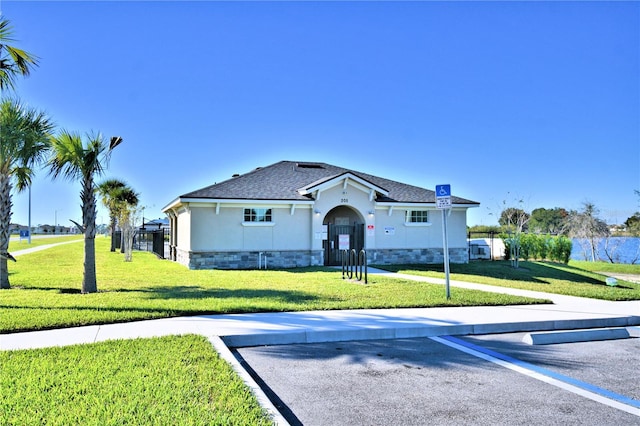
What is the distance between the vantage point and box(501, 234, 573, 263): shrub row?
2772 centimetres

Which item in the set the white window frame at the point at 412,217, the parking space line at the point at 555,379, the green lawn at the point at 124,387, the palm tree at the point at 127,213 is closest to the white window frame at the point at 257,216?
the white window frame at the point at 412,217

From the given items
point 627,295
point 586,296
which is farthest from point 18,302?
point 627,295

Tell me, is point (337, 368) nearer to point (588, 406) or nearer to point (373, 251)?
point (588, 406)

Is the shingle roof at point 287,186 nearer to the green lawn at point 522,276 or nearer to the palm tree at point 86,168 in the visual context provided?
the green lawn at point 522,276

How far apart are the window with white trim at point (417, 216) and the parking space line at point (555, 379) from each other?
15046 mm

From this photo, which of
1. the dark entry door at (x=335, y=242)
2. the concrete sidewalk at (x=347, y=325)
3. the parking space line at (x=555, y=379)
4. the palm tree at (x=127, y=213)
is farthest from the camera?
the palm tree at (x=127, y=213)

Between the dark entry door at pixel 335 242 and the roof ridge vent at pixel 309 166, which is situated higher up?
the roof ridge vent at pixel 309 166

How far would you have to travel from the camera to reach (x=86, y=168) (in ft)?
36.7

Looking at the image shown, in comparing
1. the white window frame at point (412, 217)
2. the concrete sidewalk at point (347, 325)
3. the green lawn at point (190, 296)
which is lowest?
the concrete sidewalk at point (347, 325)

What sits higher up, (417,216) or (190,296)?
(417,216)

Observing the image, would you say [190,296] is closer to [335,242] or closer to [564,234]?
[335,242]

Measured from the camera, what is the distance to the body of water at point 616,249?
32.8 m

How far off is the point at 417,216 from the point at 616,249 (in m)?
19.5

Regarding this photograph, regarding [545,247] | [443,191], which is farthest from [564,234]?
[443,191]
